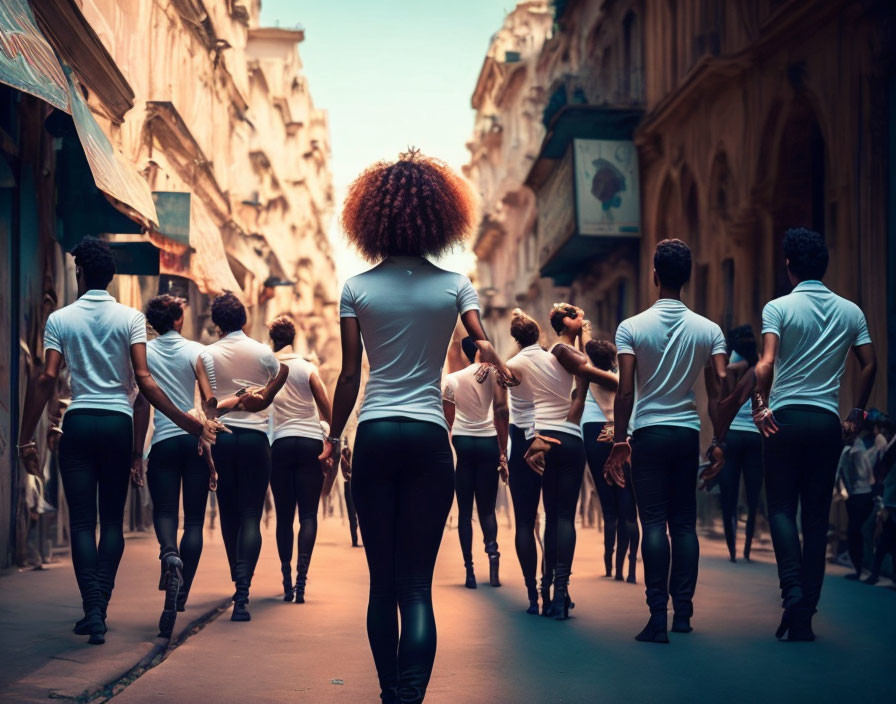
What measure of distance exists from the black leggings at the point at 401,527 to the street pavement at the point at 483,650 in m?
0.98

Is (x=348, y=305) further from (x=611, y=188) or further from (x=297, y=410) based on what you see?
(x=611, y=188)

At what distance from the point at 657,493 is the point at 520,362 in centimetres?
177

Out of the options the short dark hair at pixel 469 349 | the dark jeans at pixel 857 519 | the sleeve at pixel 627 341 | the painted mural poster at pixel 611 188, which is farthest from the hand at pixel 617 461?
the painted mural poster at pixel 611 188

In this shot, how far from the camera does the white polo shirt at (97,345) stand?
7.25m

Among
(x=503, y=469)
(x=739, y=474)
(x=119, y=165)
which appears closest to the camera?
(x=503, y=469)

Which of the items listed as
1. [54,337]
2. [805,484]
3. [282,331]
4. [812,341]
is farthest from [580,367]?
[54,337]

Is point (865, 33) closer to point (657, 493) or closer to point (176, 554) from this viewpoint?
point (657, 493)

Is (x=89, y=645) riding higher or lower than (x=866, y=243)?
lower

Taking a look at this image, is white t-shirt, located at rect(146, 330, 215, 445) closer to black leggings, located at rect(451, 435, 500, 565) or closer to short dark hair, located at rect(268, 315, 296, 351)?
short dark hair, located at rect(268, 315, 296, 351)

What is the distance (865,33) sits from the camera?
13570 millimetres

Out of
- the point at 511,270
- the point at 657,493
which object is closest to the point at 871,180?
the point at 657,493

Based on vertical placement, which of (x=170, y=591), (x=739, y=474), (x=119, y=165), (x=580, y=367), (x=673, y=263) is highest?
(x=119, y=165)

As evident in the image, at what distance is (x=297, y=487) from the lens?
949 cm

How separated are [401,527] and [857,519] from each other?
702cm
